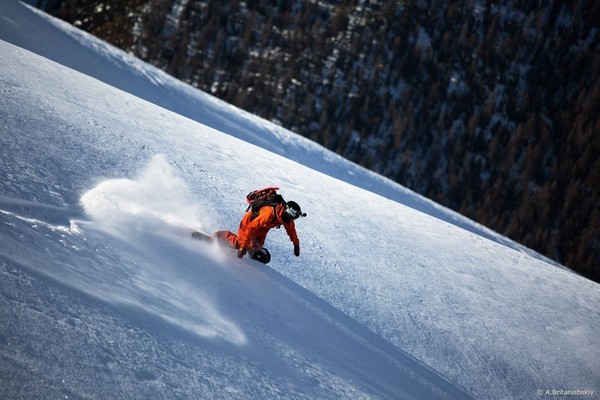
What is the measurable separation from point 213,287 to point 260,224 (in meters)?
1.22

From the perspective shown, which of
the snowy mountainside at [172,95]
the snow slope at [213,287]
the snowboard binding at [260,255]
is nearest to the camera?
the snow slope at [213,287]

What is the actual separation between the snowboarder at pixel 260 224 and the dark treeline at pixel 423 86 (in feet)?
254

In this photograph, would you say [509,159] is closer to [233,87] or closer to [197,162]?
[233,87]

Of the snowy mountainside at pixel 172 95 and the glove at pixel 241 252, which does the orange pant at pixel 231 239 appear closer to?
the glove at pixel 241 252

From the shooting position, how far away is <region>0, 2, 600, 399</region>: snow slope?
2.79 metres

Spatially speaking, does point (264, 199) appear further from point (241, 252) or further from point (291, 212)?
point (241, 252)

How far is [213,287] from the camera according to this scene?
4262 mm

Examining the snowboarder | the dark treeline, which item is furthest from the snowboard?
A: the dark treeline

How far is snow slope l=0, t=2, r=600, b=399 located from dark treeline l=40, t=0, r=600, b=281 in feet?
242

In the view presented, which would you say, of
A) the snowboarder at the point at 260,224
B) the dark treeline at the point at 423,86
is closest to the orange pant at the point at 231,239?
the snowboarder at the point at 260,224

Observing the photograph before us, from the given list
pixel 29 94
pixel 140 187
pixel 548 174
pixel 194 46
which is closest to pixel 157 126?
pixel 29 94

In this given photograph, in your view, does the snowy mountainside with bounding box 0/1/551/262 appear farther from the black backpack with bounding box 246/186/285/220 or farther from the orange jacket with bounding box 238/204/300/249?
the orange jacket with bounding box 238/204/300/249

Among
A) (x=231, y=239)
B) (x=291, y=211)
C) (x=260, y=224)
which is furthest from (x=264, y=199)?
(x=231, y=239)

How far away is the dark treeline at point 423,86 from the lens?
84.2m
